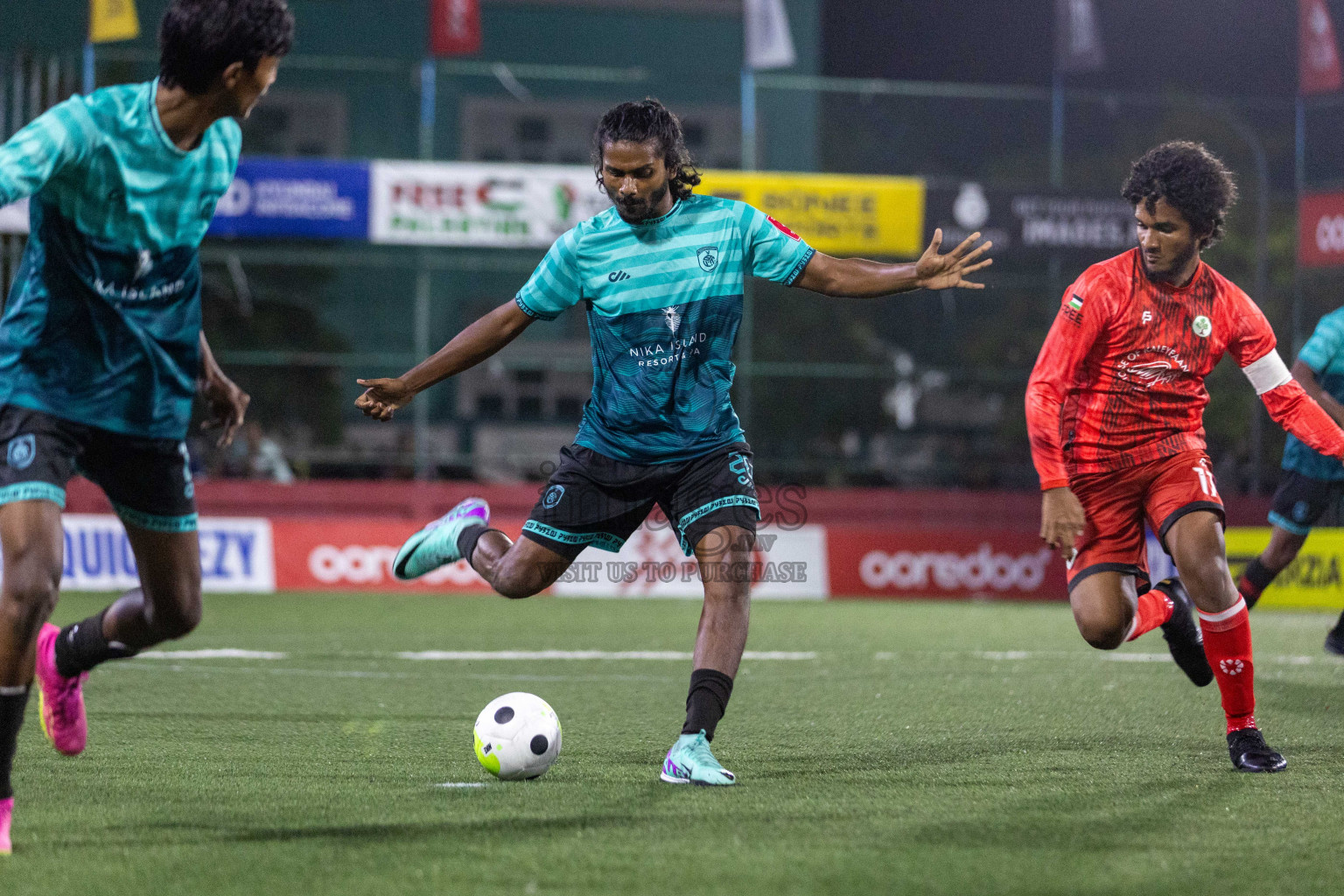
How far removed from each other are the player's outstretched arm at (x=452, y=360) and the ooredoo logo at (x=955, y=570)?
11628mm

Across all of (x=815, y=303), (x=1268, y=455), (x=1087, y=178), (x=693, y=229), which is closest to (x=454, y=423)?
(x=815, y=303)

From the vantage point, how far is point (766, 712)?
7445mm

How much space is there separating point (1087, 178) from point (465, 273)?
10624 mm

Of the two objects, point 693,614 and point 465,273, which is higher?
point 465,273

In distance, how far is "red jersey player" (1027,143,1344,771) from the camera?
5.92m

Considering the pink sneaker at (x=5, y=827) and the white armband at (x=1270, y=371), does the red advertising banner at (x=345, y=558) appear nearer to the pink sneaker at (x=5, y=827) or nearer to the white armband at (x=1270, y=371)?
the white armband at (x=1270, y=371)

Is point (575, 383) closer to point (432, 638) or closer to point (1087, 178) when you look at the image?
point (1087, 178)

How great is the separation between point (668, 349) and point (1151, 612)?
2496 millimetres

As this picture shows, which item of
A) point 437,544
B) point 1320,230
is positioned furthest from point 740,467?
point 1320,230

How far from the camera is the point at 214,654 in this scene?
9.87 metres

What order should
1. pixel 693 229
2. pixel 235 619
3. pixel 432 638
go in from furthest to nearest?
pixel 235 619, pixel 432 638, pixel 693 229

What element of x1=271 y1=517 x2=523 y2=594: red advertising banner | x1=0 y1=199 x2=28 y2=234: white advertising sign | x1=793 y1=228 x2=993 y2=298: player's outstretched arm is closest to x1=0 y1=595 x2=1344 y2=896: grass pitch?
x1=793 y1=228 x2=993 y2=298: player's outstretched arm

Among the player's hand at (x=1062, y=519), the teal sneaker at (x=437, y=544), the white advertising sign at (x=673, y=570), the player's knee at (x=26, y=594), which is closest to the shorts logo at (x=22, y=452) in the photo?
the player's knee at (x=26, y=594)

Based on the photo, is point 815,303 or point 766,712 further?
point 815,303
